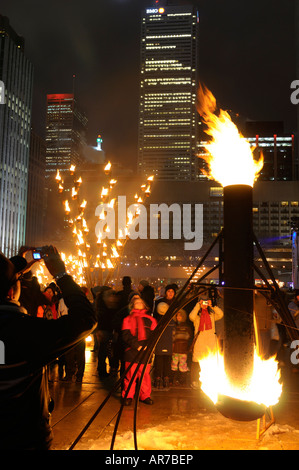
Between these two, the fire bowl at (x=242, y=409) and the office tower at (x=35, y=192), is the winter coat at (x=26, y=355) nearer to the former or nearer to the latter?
the fire bowl at (x=242, y=409)

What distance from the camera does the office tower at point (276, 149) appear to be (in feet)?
584

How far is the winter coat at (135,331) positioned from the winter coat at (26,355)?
4732 millimetres

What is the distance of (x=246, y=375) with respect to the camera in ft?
11.1

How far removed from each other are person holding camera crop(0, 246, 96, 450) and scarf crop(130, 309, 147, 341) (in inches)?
186

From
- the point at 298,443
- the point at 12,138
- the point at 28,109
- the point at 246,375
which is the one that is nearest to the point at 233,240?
the point at 246,375

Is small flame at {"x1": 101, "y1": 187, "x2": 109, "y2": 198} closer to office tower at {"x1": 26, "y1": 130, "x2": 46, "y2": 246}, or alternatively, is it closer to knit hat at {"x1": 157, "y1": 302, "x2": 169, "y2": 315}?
knit hat at {"x1": 157, "y1": 302, "x2": 169, "y2": 315}

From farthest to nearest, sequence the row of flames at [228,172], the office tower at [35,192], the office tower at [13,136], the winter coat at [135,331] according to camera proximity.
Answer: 1. the office tower at [35,192]
2. the office tower at [13,136]
3. the winter coat at [135,331]
4. the row of flames at [228,172]

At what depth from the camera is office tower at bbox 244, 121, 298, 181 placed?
17800cm

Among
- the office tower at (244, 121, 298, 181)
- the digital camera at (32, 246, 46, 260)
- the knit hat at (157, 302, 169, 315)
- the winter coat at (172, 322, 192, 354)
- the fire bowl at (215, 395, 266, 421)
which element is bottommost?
the winter coat at (172, 322, 192, 354)

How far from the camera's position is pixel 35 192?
125 meters

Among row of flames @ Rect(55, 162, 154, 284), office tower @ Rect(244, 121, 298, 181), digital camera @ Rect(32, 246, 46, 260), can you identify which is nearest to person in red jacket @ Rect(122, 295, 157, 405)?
digital camera @ Rect(32, 246, 46, 260)

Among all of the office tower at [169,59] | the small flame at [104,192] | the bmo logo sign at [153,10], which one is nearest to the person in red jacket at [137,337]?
the small flame at [104,192]

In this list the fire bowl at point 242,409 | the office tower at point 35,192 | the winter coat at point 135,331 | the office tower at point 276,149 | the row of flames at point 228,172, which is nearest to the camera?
the fire bowl at point 242,409
